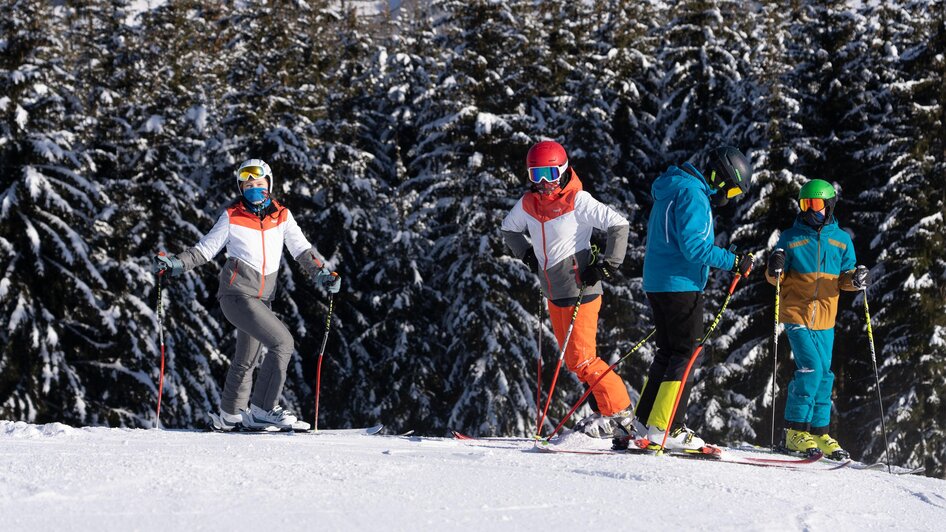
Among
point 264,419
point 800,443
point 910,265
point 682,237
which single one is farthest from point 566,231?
point 910,265

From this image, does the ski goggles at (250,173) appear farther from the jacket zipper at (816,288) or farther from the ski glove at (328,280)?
the jacket zipper at (816,288)

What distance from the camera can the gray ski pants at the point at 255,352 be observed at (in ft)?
24.9

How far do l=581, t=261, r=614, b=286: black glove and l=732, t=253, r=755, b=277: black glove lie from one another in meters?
0.91

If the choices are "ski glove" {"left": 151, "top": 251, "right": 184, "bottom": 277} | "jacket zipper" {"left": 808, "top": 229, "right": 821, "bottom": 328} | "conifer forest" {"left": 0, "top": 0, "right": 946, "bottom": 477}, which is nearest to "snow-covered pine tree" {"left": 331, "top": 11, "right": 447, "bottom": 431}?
"conifer forest" {"left": 0, "top": 0, "right": 946, "bottom": 477}

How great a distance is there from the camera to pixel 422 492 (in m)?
4.63

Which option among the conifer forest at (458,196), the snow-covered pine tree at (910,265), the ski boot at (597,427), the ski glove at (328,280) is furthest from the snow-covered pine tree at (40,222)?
the snow-covered pine tree at (910,265)

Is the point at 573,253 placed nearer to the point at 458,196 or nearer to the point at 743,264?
the point at 743,264

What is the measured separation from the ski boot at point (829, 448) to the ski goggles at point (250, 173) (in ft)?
15.3

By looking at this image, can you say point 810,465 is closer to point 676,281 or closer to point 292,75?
point 676,281

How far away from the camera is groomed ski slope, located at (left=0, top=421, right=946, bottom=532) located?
4.09 metres

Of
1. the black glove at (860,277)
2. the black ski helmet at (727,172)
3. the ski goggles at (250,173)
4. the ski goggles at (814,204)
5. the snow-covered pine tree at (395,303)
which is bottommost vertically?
the snow-covered pine tree at (395,303)

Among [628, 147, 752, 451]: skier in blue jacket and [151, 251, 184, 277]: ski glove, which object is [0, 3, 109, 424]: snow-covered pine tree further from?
[628, 147, 752, 451]: skier in blue jacket

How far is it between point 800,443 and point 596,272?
2.09 metres

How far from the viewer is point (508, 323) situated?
23625 mm
